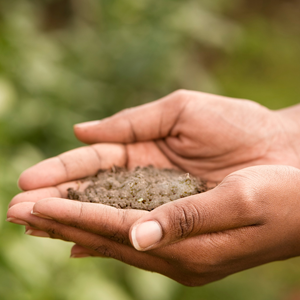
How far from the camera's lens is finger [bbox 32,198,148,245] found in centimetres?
129

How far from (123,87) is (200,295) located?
7.52 feet

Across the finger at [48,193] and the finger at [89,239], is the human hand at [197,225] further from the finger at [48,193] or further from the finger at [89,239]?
the finger at [48,193]

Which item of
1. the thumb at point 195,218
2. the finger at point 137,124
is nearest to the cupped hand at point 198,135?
the finger at point 137,124

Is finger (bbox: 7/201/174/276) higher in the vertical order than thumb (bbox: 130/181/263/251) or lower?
lower

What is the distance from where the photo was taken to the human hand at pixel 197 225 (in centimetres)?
122

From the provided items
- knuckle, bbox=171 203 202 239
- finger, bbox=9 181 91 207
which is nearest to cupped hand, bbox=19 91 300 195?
finger, bbox=9 181 91 207

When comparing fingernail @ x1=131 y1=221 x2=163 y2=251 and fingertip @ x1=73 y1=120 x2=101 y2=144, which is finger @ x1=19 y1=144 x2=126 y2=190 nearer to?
fingertip @ x1=73 y1=120 x2=101 y2=144

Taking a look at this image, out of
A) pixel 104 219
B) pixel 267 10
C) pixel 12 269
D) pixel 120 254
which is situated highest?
pixel 267 10

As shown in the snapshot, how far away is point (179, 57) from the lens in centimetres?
430

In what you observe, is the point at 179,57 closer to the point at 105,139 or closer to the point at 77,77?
the point at 77,77

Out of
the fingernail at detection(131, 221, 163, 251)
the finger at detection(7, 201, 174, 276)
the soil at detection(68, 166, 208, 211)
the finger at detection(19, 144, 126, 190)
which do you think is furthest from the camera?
the finger at detection(19, 144, 126, 190)

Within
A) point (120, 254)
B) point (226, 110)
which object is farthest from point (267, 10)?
point (120, 254)

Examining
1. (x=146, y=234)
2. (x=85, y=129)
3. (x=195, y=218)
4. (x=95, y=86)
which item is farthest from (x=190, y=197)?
(x=95, y=86)

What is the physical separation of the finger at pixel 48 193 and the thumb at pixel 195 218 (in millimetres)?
637
